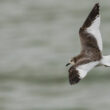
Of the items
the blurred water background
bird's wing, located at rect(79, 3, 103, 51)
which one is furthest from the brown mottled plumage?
the blurred water background

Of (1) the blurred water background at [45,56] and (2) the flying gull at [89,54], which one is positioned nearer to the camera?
(2) the flying gull at [89,54]

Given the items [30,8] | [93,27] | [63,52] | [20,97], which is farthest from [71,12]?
[93,27]

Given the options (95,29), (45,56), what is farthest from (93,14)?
(45,56)

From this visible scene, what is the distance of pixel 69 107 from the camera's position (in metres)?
14.1

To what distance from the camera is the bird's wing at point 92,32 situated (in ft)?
33.3

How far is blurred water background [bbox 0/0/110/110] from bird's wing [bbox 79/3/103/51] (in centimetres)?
347

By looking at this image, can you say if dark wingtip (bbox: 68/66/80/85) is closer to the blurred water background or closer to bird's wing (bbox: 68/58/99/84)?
bird's wing (bbox: 68/58/99/84)

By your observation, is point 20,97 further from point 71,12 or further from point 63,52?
point 71,12

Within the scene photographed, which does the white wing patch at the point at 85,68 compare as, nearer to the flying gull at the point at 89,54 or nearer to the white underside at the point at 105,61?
the flying gull at the point at 89,54

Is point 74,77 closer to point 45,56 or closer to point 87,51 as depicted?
point 87,51

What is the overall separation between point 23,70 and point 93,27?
593 cm

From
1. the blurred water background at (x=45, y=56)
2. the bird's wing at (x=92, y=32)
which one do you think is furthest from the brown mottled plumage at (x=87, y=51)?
the blurred water background at (x=45, y=56)

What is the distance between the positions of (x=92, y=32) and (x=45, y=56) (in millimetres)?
5994

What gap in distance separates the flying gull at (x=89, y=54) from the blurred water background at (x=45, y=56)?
138 inches
